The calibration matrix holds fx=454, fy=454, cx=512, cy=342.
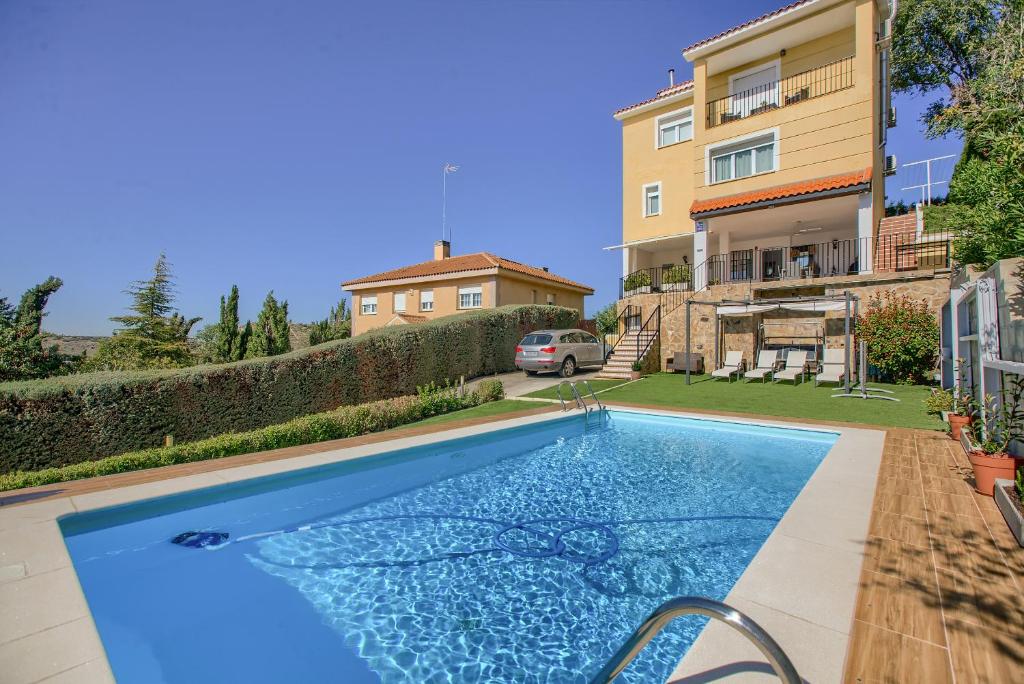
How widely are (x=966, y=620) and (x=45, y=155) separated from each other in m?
18.4

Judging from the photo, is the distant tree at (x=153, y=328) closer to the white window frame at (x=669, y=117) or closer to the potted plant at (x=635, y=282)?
the potted plant at (x=635, y=282)

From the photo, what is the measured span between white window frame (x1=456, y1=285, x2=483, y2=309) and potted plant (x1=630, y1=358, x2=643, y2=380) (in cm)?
1100

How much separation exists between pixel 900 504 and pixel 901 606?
2580 mm

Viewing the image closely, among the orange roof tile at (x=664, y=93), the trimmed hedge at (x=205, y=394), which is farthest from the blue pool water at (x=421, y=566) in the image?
the orange roof tile at (x=664, y=93)

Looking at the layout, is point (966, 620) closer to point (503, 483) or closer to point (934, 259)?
point (503, 483)

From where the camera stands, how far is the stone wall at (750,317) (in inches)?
610

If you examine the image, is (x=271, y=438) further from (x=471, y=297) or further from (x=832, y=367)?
(x=471, y=297)

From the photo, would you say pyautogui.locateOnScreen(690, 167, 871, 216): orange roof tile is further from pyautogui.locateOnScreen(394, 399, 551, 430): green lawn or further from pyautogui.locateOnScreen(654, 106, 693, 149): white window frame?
pyautogui.locateOnScreen(394, 399, 551, 430): green lawn

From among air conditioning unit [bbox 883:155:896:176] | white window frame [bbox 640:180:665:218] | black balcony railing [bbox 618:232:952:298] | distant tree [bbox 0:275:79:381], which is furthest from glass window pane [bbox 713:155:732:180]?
distant tree [bbox 0:275:79:381]

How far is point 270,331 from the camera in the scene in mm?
25375

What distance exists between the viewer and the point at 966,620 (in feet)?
9.32

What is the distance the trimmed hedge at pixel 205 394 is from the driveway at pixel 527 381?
233cm

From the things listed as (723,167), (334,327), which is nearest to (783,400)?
(723,167)

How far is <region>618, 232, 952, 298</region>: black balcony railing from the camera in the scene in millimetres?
16188
